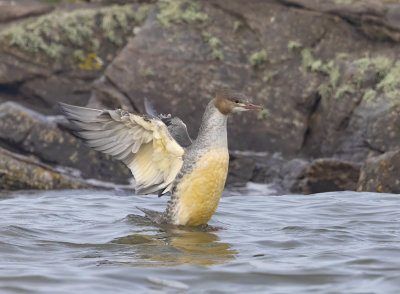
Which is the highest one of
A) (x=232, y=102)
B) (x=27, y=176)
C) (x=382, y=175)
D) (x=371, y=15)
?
(x=371, y=15)

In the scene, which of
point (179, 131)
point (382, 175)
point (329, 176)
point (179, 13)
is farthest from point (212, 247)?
point (179, 13)

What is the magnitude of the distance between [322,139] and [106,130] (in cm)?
758

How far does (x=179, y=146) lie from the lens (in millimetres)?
7043

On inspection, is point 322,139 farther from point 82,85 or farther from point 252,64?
point 82,85

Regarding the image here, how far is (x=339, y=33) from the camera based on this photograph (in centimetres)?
1506

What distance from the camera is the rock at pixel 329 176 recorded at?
Result: 456 inches

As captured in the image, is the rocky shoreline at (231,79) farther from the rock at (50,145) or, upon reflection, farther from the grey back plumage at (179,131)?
the grey back plumage at (179,131)

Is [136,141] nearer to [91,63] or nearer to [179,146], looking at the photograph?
[179,146]

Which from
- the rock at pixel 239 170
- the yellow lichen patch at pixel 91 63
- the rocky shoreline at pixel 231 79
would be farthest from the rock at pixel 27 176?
the yellow lichen patch at pixel 91 63

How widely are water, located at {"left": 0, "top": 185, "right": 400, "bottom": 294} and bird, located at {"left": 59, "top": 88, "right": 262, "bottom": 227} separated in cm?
29

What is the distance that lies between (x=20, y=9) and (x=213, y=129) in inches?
476

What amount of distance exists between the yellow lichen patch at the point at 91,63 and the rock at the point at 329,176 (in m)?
6.85

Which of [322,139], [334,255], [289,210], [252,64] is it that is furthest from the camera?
[252,64]

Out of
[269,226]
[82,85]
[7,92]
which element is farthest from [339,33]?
[269,226]
